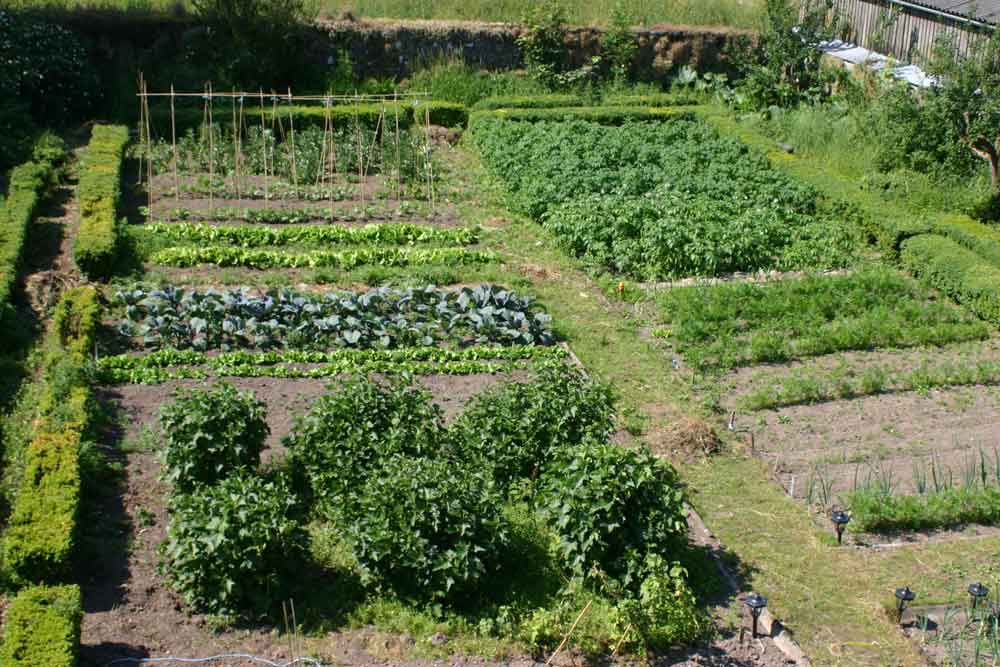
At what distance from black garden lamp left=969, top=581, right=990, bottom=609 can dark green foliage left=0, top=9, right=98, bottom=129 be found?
17144 mm

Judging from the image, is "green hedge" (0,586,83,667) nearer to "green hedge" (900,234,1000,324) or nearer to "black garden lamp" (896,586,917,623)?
"black garden lamp" (896,586,917,623)

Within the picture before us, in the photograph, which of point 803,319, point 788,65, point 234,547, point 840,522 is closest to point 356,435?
point 234,547

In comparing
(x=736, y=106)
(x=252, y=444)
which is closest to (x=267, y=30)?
Result: (x=736, y=106)

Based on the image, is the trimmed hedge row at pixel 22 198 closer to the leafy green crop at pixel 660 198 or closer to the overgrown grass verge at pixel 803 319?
the leafy green crop at pixel 660 198

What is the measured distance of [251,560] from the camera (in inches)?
355

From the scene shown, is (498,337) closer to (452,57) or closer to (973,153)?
(973,153)


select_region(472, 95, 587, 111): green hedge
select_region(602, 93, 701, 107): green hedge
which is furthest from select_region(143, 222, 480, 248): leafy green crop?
select_region(602, 93, 701, 107): green hedge

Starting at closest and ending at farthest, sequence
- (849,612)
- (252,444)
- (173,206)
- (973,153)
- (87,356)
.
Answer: (849,612) < (252,444) < (87,356) < (173,206) < (973,153)

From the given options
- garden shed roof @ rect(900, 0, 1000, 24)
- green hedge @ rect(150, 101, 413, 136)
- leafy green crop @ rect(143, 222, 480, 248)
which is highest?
garden shed roof @ rect(900, 0, 1000, 24)

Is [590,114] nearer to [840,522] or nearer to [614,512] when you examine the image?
[840,522]

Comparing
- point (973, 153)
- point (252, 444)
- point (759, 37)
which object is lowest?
point (252, 444)

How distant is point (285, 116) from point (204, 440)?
1252 cm

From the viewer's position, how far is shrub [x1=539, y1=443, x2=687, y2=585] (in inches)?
376

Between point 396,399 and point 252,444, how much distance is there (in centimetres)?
135
